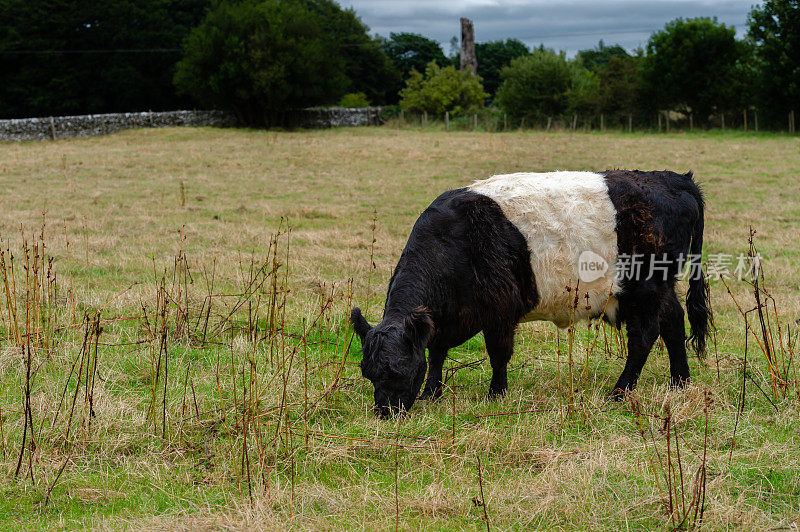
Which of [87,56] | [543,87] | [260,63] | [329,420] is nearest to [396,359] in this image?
[329,420]

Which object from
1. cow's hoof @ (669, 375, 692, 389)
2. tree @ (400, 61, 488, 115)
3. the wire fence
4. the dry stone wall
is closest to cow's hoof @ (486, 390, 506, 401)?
cow's hoof @ (669, 375, 692, 389)

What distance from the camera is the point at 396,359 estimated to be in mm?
5020

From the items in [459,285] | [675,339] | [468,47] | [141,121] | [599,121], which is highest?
[468,47]

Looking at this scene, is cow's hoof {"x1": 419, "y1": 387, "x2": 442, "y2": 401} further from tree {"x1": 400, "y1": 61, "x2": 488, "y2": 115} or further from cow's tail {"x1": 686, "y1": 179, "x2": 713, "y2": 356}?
tree {"x1": 400, "y1": 61, "x2": 488, "y2": 115}

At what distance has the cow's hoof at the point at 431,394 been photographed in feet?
19.0

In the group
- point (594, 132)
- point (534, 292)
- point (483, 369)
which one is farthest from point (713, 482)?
point (594, 132)

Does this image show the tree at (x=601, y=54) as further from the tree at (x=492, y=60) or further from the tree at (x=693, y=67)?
the tree at (x=693, y=67)

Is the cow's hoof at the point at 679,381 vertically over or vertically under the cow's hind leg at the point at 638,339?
under

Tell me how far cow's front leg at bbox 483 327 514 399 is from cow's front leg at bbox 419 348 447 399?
401 mm

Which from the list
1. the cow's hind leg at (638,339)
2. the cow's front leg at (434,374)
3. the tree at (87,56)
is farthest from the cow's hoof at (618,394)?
the tree at (87,56)

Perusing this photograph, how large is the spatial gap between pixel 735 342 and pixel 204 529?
577cm

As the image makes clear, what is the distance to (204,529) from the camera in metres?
3.87

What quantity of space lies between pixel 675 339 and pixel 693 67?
1654 inches

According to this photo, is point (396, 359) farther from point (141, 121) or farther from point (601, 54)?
point (601, 54)
